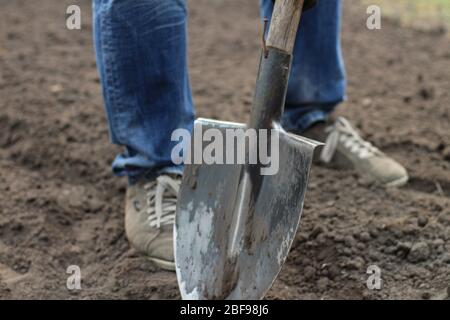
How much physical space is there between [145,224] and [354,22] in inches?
103

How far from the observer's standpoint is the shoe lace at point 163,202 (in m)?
2.07

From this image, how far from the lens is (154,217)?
2080 millimetres

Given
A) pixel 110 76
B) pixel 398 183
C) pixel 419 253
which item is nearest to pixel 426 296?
pixel 419 253

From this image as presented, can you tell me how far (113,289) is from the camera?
1.91 m

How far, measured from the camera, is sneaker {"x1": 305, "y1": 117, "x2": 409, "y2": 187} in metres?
2.42

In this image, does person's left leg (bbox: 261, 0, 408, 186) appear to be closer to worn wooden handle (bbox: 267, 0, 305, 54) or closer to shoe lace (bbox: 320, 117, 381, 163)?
shoe lace (bbox: 320, 117, 381, 163)

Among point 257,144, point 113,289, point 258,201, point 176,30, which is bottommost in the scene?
point 113,289

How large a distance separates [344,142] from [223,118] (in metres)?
0.60

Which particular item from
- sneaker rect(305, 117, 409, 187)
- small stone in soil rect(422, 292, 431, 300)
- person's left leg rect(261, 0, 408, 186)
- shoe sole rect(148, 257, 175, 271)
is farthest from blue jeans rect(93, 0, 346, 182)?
small stone in soil rect(422, 292, 431, 300)

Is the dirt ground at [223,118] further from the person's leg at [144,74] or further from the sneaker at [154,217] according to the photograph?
the person's leg at [144,74]

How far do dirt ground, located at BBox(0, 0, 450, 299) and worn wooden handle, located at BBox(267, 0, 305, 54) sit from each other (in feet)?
2.05

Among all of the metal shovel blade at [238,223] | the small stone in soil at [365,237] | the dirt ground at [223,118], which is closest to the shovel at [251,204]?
the metal shovel blade at [238,223]
